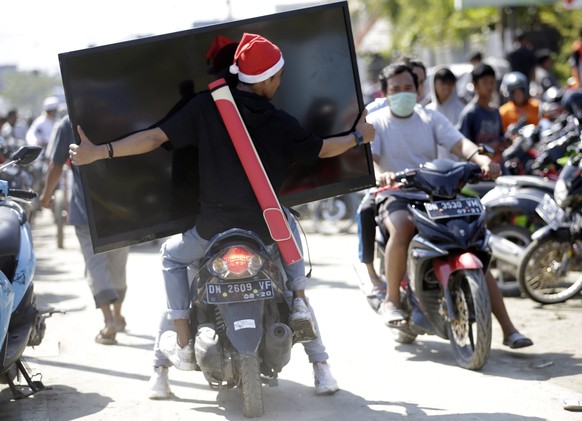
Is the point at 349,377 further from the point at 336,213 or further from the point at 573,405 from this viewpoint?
the point at 336,213

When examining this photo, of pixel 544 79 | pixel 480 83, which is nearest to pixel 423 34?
pixel 544 79

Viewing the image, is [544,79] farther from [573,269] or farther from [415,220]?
[415,220]

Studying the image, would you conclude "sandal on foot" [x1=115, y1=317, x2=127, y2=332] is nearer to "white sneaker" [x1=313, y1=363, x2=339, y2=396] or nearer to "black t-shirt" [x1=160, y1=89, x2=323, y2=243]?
"white sneaker" [x1=313, y1=363, x2=339, y2=396]

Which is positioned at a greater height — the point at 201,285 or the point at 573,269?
the point at 201,285

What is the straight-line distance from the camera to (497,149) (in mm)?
11445

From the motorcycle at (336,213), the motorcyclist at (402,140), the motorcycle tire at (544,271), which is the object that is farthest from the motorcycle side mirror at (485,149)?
the motorcycle at (336,213)

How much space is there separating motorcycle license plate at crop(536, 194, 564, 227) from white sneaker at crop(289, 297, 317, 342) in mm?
4210

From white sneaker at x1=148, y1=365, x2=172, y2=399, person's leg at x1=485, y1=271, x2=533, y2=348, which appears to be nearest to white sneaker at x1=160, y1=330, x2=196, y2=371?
white sneaker at x1=148, y1=365, x2=172, y2=399

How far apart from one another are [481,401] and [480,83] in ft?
17.1

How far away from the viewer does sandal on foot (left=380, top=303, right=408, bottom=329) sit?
27.1 feet

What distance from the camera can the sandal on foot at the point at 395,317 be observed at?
8258mm

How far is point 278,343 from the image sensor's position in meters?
6.47

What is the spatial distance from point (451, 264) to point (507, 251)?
3.12 meters

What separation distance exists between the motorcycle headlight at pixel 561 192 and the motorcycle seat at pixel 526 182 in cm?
55
